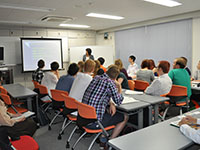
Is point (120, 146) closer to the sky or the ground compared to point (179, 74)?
closer to the ground

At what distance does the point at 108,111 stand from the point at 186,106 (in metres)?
1.87

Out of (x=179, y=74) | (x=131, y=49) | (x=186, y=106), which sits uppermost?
(x=131, y=49)

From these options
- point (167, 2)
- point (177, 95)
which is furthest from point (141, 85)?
point (167, 2)

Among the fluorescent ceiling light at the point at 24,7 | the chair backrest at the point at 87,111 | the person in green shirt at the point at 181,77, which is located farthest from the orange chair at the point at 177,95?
the fluorescent ceiling light at the point at 24,7

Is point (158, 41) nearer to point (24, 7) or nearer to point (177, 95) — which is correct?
point (177, 95)

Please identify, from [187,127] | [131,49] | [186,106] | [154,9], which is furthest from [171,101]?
[131,49]

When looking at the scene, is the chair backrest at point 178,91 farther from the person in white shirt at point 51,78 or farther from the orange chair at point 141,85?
the person in white shirt at point 51,78

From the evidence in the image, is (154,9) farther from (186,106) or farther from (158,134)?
(158,134)

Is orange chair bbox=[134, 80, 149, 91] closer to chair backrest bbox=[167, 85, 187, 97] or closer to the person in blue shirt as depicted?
chair backrest bbox=[167, 85, 187, 97]

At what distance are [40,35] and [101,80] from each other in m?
6.24

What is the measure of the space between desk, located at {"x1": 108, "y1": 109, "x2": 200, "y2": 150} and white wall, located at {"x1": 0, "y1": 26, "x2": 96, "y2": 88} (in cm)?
701

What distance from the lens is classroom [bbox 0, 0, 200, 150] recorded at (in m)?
1.87

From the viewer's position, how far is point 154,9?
5.19m

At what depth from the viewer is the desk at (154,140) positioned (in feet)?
4.17
